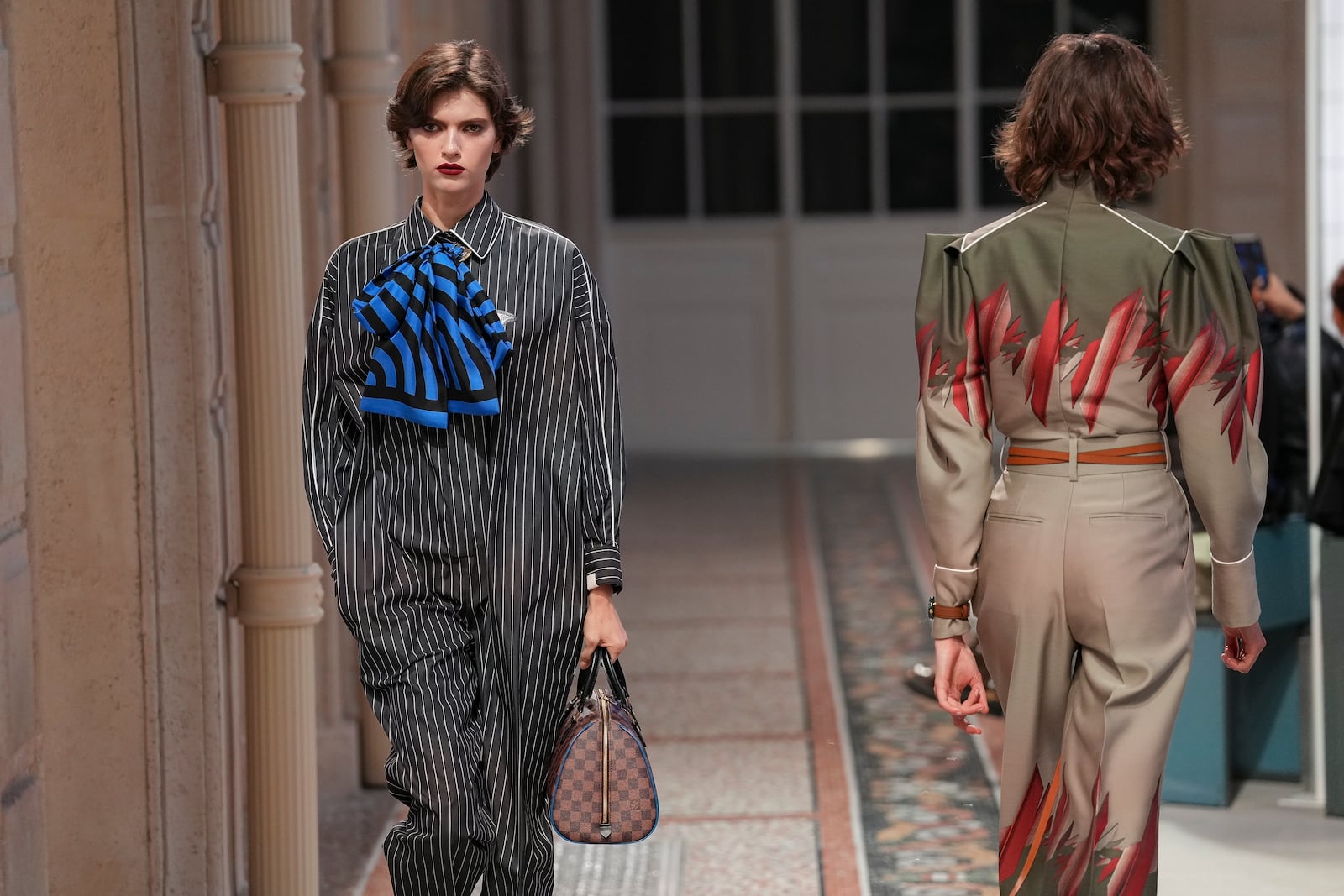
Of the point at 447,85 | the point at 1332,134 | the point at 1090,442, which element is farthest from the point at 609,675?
the point at 1332,134

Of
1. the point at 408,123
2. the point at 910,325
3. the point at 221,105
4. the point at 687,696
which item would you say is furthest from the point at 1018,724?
the point at 910,325

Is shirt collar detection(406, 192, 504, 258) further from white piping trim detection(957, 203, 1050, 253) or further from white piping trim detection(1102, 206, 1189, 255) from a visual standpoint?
white piping trim detection(1102, 206, 1189, 255)

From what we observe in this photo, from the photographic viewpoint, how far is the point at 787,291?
30.7ft

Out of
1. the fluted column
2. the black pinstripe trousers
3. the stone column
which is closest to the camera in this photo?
the black pinstripe trousers

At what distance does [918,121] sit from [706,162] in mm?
1064

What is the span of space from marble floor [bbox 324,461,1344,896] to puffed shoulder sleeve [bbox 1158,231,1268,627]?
119cm

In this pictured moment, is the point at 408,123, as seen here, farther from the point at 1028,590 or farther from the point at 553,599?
the point at 1028,590

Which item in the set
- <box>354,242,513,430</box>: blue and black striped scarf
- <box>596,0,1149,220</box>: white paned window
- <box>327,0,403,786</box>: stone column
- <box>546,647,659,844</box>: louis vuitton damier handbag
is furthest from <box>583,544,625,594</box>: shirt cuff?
<box>596,0,1149,220</box>: white paned window

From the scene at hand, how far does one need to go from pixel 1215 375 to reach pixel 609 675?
83 cm

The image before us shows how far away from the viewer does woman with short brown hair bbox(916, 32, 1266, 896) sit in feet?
7.43

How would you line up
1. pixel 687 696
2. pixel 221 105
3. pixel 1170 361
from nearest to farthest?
pixel 1170 361 → pixel 221 105 → pixel 687 696

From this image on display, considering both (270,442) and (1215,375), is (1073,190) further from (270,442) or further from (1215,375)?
(270,442)

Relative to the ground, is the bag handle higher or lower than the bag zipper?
higher

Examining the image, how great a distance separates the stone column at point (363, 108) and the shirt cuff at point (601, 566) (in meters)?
1.59
